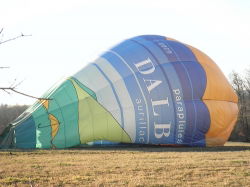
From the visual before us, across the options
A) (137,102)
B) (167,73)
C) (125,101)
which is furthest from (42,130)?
(167,73)

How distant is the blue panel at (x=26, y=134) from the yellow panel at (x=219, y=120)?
228 inches

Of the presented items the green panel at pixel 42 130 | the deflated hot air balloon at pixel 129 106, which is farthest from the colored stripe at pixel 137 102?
the green panel at pixel 42 130

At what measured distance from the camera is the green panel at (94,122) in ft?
43.9

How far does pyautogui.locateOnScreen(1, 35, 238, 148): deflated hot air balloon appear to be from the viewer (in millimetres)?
13227

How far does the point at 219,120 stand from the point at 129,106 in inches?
140

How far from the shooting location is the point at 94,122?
13.4 m

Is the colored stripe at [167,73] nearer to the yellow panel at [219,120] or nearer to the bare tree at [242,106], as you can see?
the yellow panel at [219,120]

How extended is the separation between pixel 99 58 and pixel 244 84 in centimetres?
2970

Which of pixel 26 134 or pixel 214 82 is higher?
pixel 214 82

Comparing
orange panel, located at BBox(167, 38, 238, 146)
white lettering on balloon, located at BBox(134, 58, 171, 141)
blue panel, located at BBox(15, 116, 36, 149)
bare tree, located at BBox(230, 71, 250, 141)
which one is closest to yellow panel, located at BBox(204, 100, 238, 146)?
orange panel, located at BBox(167, 38, 238, 146)

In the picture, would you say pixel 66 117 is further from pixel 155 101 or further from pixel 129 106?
pixel 155 101

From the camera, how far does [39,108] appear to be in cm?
1334

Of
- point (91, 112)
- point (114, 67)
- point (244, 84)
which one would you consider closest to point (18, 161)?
point (91, 112)

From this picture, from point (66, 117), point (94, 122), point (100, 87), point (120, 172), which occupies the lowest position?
point (120, 172)
